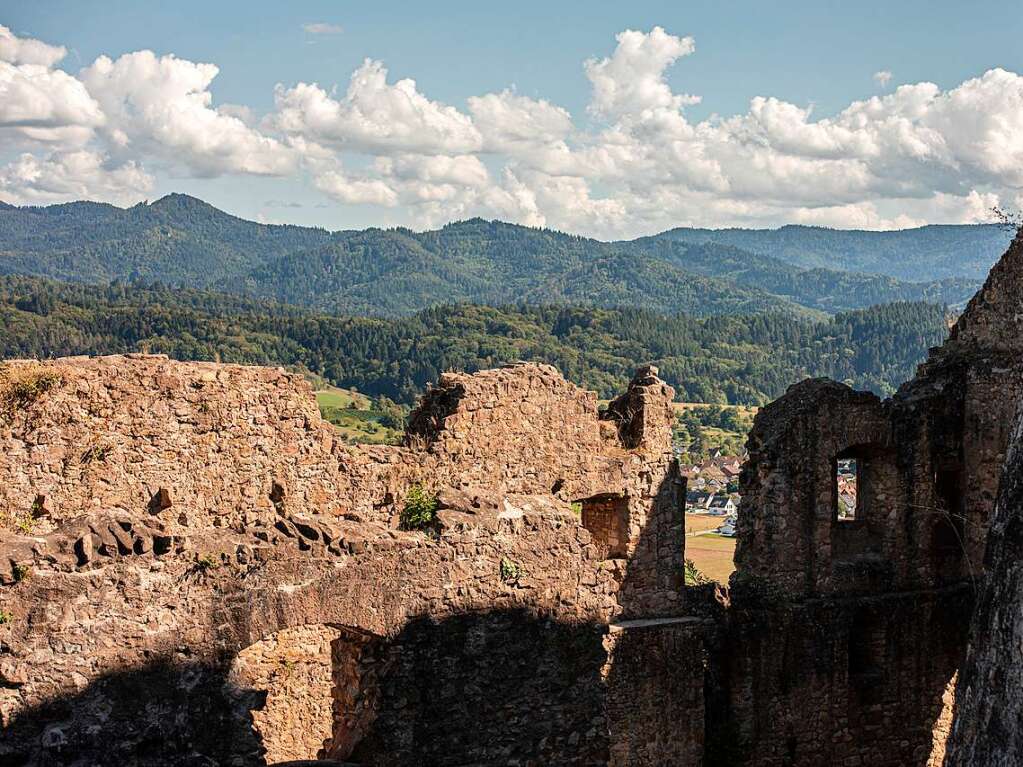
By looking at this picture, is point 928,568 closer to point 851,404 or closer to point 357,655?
point 851,404

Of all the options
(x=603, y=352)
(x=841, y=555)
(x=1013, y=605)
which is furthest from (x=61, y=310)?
(x=1013, y=605)

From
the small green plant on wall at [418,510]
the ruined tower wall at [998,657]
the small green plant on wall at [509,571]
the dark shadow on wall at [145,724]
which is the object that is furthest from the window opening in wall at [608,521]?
the ruined tower wall at [998,657]

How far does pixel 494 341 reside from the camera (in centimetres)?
12275

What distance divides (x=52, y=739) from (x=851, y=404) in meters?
12.1

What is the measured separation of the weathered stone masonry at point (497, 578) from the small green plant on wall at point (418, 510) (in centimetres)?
16

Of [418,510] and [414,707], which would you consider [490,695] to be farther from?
[418,510]

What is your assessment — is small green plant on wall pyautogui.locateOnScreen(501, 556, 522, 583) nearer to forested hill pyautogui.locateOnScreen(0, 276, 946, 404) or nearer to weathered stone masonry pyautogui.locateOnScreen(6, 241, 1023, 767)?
weathered stone masonry pyautogui.locateOnScreen(6, 241, 1023, 767)

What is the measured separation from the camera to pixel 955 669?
17297mm

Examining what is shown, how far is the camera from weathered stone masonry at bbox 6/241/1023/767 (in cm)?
852

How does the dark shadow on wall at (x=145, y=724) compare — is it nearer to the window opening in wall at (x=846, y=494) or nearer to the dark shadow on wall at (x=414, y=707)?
the dark shadow on wall at (x=414, y=707)

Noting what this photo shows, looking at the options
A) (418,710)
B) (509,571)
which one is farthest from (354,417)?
(418,710)

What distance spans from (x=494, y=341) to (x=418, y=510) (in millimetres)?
110721

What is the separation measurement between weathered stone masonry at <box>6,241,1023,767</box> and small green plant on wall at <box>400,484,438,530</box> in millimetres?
163

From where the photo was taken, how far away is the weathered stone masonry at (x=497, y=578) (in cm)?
852
